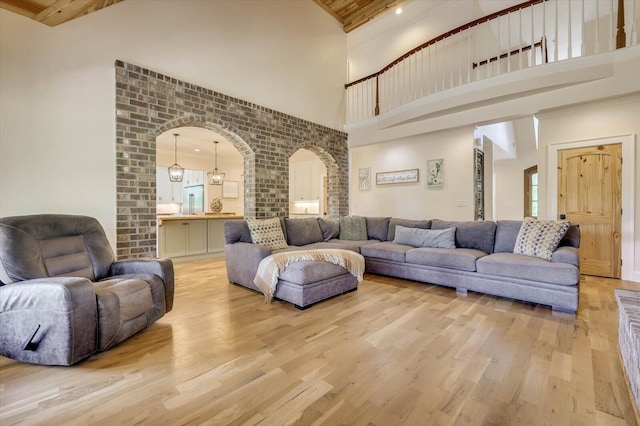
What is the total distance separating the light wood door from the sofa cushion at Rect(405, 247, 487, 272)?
1.88 meters

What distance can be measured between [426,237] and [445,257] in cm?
64

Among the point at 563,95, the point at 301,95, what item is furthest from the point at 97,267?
the point at 563,95

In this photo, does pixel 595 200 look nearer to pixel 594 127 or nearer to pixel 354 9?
pixel 594 127

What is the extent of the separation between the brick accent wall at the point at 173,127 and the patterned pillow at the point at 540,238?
367 cm

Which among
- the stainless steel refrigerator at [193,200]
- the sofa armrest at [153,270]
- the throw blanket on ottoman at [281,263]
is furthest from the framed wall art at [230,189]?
the sofa armrest at [153,270]

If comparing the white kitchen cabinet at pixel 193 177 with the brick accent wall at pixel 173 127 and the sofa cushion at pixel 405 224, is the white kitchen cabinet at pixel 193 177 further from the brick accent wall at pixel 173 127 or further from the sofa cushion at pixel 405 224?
the sofa cushion at pixel 405 224

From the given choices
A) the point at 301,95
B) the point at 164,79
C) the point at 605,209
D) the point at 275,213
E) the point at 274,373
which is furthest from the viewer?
the point at 301,95

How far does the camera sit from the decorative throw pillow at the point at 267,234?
149 inches

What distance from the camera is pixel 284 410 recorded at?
4.68ft

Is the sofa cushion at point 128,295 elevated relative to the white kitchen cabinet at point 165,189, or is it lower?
lower

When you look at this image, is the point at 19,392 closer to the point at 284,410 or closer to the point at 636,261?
the point at 284,410

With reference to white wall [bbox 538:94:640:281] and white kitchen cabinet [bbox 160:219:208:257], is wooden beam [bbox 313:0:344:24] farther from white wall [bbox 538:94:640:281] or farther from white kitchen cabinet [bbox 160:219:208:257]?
white kitchen cabinet [bbox 160:219:208:257]

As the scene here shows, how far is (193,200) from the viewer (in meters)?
9.16

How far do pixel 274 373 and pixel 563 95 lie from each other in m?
4.82
